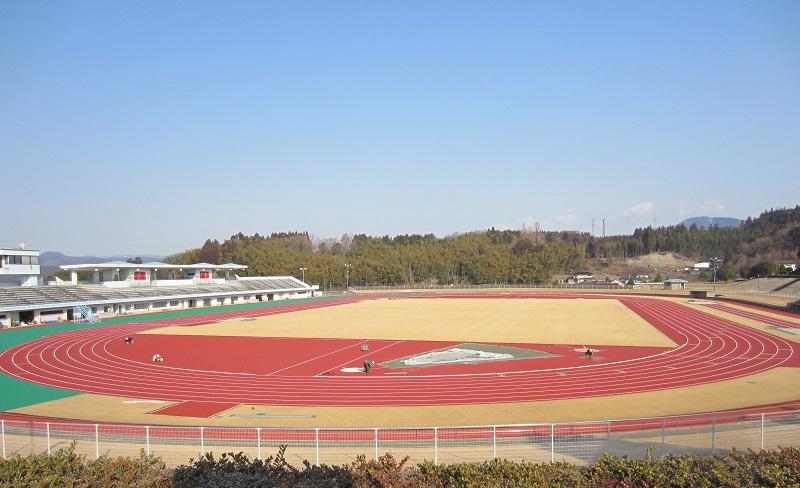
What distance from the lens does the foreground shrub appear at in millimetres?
9156

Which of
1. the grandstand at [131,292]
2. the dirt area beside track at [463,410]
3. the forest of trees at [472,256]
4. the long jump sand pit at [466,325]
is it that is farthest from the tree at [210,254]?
the dirt area beside track at [463,410]

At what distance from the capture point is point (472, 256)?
124 m

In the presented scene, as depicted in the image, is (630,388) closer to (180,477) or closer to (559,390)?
(559,390)

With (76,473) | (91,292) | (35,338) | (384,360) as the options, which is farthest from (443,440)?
(91,292)

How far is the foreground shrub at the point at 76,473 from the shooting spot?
9.16 meters

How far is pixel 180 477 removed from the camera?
9289mm

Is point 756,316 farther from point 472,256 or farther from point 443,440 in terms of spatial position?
point 472,256

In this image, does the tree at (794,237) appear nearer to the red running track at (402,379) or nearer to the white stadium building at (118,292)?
the white stadium building at (118,292)

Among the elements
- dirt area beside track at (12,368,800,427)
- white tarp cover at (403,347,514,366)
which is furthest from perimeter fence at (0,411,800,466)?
white tarp cover at (403,347,514,366)

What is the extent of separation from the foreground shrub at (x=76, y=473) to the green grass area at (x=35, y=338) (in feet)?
43.7

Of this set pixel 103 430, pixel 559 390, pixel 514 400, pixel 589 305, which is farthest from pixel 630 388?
pixel 589 305

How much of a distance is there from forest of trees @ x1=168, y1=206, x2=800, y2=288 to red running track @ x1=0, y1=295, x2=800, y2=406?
76231 millimetres

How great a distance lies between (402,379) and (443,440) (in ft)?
36.3

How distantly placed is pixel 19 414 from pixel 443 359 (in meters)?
17.1
